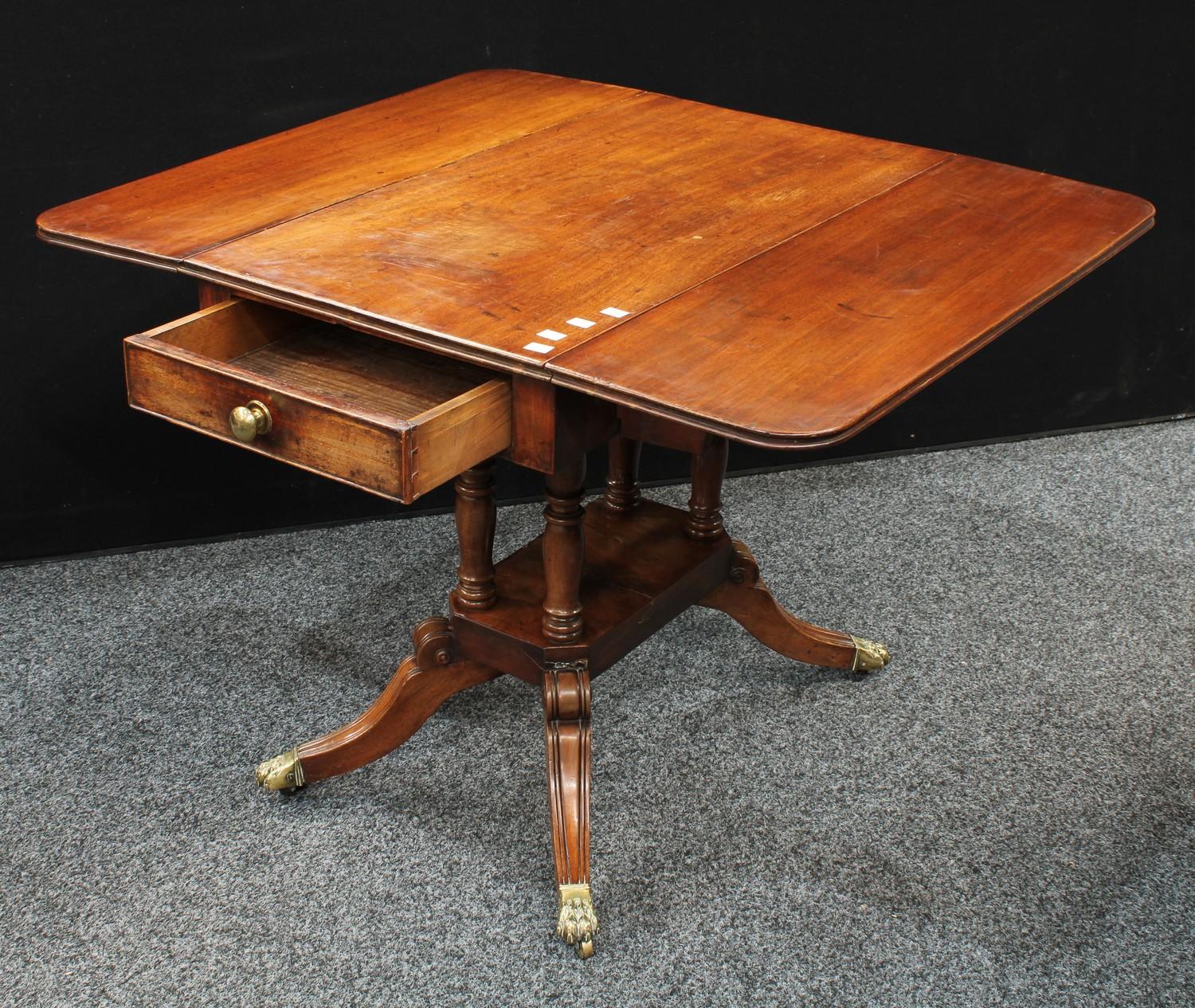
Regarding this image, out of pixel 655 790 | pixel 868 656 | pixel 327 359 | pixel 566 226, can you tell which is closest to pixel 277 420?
pixel 327 359

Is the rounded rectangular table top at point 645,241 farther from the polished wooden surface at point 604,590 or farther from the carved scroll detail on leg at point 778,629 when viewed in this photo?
the carved scroll detail on leg at point 778,629

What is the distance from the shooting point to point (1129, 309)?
321 cm

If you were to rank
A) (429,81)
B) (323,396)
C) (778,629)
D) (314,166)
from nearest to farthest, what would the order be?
(323,396)
(314,166)
(778,629)
(429,81)

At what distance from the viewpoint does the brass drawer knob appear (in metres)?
1.63

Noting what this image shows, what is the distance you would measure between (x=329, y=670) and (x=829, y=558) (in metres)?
0.92

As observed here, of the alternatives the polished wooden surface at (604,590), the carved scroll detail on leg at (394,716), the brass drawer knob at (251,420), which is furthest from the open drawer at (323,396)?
the carved scroll detail on leg at (394,716)

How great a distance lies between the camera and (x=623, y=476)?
2.26 metres

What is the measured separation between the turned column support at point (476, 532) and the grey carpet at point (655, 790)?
32cm

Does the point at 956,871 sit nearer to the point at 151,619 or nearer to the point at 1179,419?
the point at 151,619

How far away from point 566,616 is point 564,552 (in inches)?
3.8

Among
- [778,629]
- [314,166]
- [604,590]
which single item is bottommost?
[778,629]

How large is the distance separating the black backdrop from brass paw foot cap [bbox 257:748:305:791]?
0.84 metres

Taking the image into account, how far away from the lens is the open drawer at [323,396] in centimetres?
158

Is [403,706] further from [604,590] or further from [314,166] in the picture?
[314,166]
